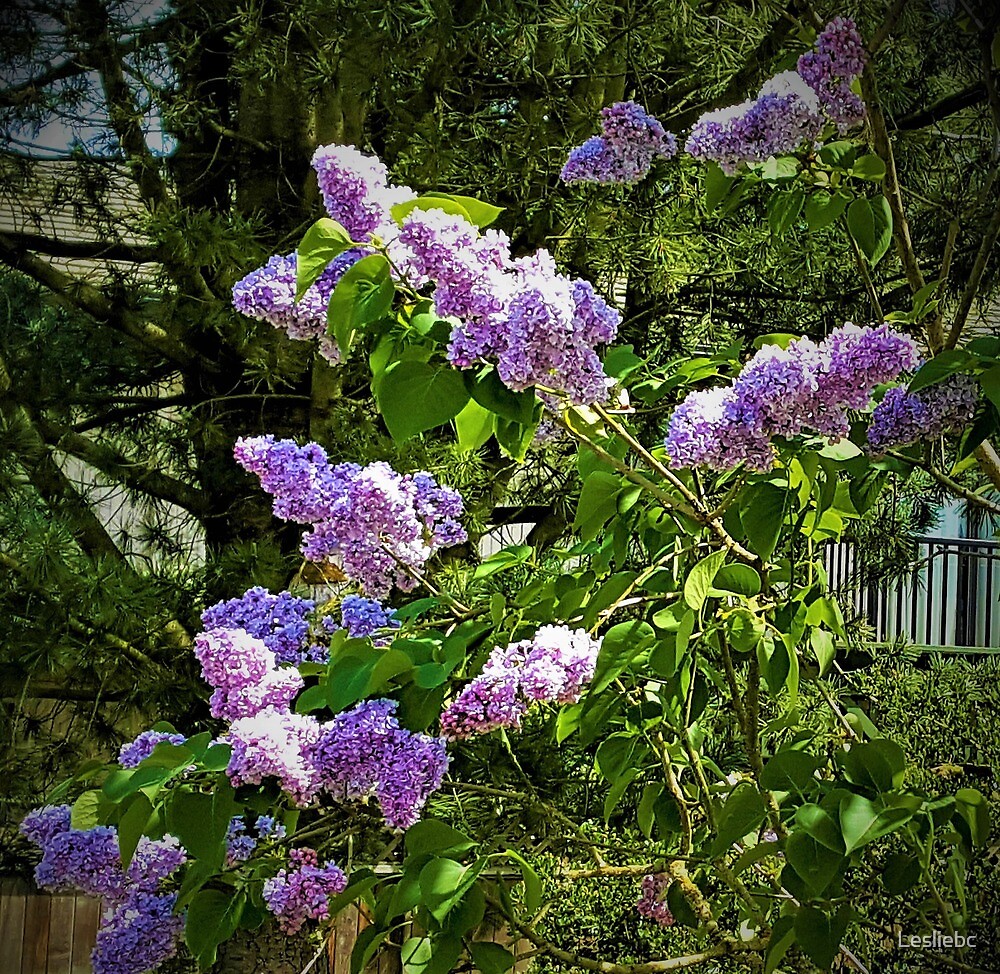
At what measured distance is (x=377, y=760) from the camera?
81 cm

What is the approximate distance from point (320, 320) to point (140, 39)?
1.19 m

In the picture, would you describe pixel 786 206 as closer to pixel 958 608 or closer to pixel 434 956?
pixel 434 956

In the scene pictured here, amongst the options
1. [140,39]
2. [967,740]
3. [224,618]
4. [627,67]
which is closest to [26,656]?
[224,618]

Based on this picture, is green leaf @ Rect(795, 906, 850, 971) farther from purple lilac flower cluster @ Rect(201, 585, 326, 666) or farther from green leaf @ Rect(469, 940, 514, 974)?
purple lilac flower cluster @ Rect(201, 585, 326, 666)

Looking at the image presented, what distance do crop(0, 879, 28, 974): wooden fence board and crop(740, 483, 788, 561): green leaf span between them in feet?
7.13

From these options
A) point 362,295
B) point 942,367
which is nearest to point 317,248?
point 362,295

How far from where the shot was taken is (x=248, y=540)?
6.23 ft

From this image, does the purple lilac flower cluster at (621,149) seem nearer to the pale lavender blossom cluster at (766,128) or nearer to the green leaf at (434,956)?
the pale lavender blossom cluster at (766,128)

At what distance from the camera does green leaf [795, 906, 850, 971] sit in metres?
0.82

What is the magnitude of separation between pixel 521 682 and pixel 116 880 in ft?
1.39

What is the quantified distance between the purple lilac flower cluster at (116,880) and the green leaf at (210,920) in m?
0.08

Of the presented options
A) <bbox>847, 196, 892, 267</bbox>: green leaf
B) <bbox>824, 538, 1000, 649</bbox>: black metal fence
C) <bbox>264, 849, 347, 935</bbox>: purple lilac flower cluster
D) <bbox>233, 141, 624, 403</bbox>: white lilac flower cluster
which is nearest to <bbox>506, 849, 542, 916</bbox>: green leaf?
<bbox>264, 849, 347, 935</bbox>: purple lilac flower cluster

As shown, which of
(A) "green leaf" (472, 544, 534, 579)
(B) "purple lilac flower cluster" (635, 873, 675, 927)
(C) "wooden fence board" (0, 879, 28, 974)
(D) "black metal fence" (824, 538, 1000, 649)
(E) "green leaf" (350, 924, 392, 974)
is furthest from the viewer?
(D) "black metal fence" (824, 538, 1000, 649)

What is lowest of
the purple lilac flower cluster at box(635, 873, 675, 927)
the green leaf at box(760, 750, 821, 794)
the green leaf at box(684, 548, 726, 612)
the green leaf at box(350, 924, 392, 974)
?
the purple lilac flower cluster at box(635, 873, 675, 927)
